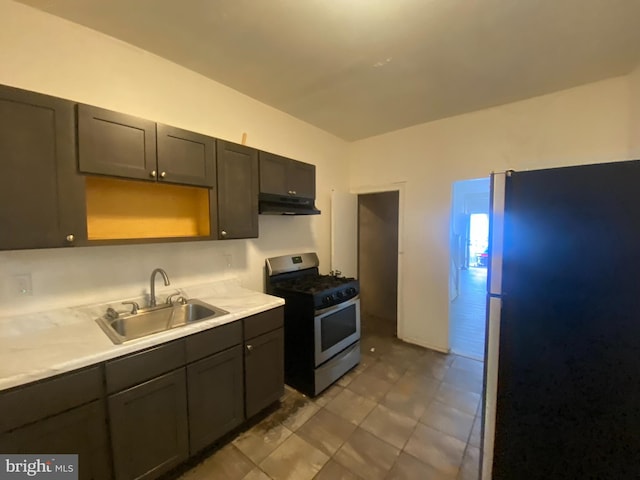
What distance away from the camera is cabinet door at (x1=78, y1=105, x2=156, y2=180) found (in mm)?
1440

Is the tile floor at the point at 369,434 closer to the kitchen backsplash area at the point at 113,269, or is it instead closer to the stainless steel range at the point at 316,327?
the stainless steel range at the point at 316,327

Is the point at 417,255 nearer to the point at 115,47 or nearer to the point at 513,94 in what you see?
the point at 513,94

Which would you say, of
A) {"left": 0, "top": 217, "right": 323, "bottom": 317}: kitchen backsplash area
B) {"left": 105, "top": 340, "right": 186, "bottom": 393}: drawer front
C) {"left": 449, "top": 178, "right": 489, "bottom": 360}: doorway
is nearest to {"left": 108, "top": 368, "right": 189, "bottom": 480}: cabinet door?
{"left": 105, "top": 340, "right": 186, "bottom": 393}: drawer front

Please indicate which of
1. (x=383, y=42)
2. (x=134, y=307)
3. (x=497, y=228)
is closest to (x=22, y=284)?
(x=134, y=307)

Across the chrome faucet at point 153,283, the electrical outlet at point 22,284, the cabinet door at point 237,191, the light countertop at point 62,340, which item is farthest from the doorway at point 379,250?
the electrical outlet at point 22,284

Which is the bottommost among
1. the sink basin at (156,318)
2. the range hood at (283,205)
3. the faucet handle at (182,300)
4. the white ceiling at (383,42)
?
the sink basin at (156,318)

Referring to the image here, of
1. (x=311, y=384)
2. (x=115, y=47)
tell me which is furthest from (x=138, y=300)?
(x=115, y=47)

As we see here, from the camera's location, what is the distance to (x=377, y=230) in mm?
4246

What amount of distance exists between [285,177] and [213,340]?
1.55 meters

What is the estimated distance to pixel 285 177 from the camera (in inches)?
99.7

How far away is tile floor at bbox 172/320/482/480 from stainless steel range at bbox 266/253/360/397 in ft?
0.52

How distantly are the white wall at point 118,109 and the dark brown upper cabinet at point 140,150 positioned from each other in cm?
36

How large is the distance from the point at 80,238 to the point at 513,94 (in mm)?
3567

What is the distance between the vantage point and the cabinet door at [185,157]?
173cm
